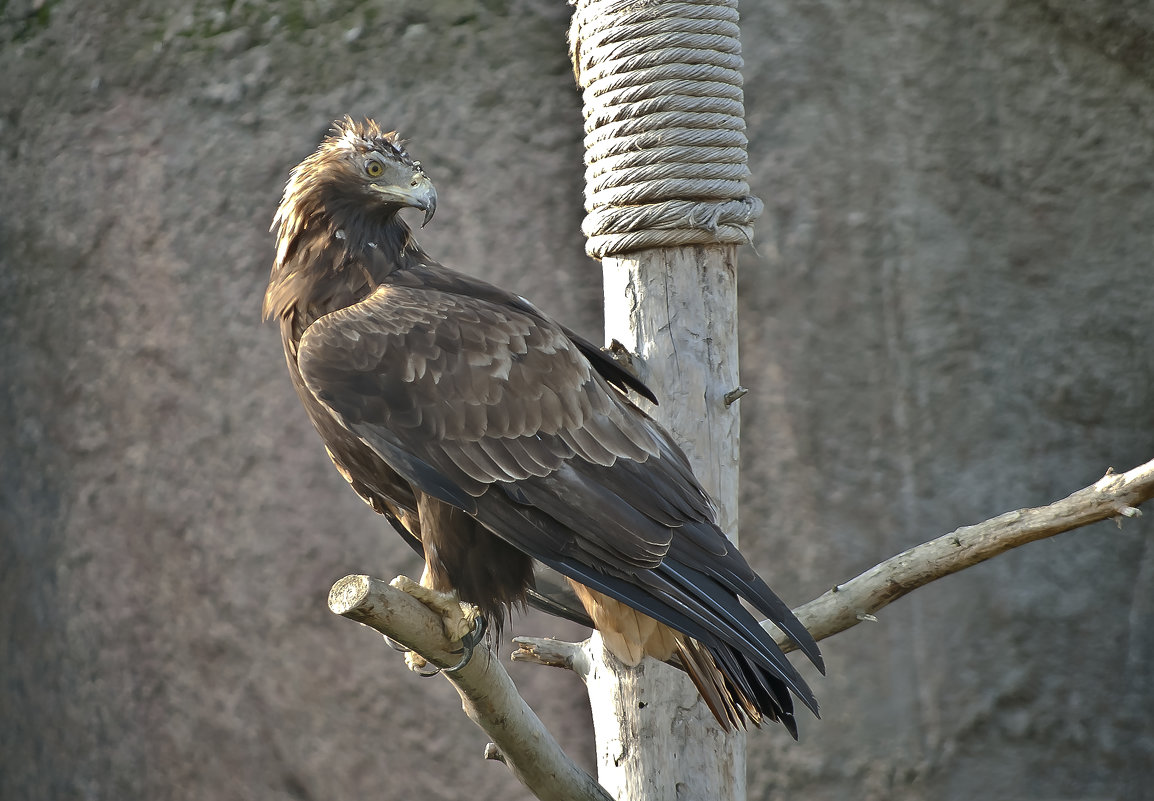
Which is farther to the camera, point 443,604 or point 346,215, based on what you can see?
point 346,215

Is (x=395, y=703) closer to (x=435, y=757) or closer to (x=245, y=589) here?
(x=435, y=757)

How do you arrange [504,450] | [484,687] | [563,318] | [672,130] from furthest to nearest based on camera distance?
[563,318], [672,130], [504,450], [484,687]

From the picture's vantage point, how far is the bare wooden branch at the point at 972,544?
2.04 m

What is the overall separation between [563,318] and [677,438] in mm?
1249

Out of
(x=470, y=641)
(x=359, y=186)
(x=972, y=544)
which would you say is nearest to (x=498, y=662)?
(x=470, y=641)

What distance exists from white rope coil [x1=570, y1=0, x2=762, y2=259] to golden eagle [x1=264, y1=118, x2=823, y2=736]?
285mm

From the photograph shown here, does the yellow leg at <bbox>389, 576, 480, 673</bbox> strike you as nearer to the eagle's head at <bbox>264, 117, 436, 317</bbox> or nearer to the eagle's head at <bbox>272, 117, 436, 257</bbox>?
the eagle's head at <bbox>264, 117, 436, 317</bbox>

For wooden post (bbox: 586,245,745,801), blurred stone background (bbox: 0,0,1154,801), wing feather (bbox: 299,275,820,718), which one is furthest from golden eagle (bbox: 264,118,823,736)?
blurred stone background (bbox: 0,0,1154,801)

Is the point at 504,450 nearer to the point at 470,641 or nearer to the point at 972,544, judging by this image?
the point at 470,641

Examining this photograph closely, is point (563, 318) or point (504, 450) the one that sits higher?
point (563, 318)

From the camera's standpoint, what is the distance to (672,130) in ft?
7.68

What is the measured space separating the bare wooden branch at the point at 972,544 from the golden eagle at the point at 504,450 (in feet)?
0.96

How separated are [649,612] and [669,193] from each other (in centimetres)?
84

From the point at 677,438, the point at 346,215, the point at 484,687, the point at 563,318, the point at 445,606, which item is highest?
the point at 346,215
